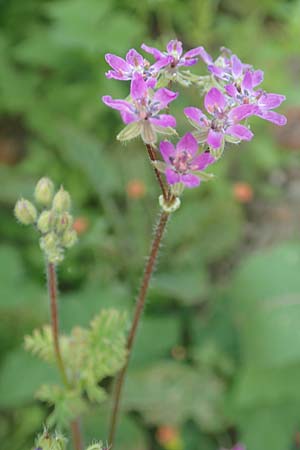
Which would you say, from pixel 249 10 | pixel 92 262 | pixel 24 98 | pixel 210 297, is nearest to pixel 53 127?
pixel 24 98

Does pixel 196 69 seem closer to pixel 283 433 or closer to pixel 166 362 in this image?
pixel 166 362

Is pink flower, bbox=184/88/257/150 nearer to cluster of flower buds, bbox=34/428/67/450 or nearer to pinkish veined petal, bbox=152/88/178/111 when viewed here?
pinkish veined petal, bbox=152/88/178/111

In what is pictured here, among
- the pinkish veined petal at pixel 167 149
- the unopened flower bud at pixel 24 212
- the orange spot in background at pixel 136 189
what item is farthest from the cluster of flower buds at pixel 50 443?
the orange spot in background at pixel 136 189

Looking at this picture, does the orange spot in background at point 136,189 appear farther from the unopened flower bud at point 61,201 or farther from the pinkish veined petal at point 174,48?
the pinkish veined petal at point 174,48

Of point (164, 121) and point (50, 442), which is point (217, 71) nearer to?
point (164, 121)

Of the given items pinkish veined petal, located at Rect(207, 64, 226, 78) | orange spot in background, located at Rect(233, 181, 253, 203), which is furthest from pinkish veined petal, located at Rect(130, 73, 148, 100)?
orange spot in background, located at Rect(233, 181, 253, 203)

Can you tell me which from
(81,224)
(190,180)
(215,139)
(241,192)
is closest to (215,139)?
(215,139)
